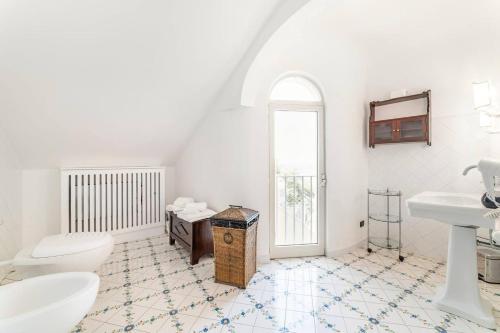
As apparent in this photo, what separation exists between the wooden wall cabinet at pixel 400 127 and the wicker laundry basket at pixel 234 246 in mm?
1832

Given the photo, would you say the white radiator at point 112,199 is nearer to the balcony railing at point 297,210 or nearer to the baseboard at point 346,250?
the balcony railing at point 297,210

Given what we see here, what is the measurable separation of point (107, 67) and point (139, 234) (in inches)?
85.3

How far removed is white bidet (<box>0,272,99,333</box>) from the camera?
920mm

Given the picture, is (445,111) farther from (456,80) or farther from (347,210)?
(347,210)

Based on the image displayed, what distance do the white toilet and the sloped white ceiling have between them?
1093 mm

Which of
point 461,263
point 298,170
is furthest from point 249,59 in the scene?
point 461,263

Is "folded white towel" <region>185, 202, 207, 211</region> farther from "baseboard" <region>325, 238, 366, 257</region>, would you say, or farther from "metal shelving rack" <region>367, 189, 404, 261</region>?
"metal shelving rack" <region>367, 189, 404, 261</region>

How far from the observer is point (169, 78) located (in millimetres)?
2174

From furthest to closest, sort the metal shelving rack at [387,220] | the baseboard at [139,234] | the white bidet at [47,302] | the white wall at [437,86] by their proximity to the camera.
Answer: the baseboard at [139,234]
the metal shelving rack at [387,220]
the white wall at [437,86]
the white bidet at [47,302]

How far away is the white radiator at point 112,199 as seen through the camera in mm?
2555

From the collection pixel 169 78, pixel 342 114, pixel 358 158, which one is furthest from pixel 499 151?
pixel 169 78

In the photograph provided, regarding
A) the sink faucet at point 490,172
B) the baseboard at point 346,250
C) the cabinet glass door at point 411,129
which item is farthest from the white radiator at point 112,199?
→ the sink faucet at point 490,172

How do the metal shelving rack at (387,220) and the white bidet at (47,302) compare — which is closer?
the white bidet at (47,302)

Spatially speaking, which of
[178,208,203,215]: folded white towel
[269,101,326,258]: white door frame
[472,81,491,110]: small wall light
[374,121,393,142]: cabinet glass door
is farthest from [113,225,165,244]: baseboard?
[472,81,491,110]: small wall light
